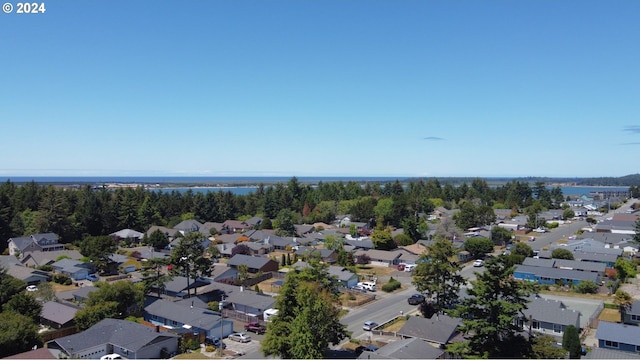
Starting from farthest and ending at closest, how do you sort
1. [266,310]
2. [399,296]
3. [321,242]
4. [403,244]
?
[321,242]
[403,244]
[399,296]
[266,310]

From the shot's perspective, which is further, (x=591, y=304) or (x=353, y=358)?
(x=591, y=304)

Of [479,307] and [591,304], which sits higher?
[479,307]

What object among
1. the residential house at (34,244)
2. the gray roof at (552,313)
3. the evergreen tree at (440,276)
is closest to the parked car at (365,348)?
the evergreen tree at (440,276)

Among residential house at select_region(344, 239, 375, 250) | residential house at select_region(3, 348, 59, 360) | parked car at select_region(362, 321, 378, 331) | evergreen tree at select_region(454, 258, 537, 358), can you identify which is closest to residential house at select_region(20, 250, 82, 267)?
residential house at select_region(3, 348, 59, 360)

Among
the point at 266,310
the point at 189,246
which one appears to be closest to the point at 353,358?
the point at 266,310

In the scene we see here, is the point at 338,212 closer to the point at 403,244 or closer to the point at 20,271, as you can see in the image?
the point at 403,244

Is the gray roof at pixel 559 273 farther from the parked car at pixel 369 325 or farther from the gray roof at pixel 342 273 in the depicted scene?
the parked car at pixel 369 325

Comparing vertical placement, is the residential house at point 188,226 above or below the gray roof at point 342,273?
above
